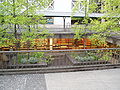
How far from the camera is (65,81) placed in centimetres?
481

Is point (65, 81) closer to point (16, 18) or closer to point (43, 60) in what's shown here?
point (43, 60)

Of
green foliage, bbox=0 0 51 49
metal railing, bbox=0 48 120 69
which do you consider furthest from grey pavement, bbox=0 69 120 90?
green foliage, bbox=0 0 51 49

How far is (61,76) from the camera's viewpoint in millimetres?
5254

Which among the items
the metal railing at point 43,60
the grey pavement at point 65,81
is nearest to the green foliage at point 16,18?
the metal railing at point 43,60

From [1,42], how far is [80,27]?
6.90 metres

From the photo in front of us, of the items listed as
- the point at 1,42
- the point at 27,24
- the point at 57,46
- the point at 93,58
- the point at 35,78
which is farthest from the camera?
the point at 57,46

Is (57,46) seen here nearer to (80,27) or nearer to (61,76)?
(80,27)

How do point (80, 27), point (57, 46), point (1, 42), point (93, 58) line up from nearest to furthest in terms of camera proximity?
point (1, 42), point (93, 58), point (80, 27), point (57, 46)

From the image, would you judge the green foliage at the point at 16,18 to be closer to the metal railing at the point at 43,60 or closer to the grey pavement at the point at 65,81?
the metal railing at the point at 43,60

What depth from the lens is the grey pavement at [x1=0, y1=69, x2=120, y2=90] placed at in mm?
4383

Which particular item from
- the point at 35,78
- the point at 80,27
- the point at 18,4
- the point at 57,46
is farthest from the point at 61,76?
the point at 57,46

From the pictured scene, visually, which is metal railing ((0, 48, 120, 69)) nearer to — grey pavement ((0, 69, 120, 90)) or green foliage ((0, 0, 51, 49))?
green foliage ((0, 0, 51, 49))

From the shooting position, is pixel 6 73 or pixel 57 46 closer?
pixel 6 73

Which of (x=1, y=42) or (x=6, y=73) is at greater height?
(x=1, y=42)
